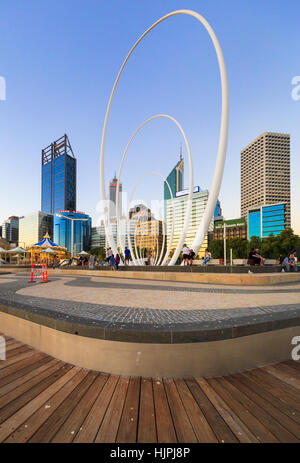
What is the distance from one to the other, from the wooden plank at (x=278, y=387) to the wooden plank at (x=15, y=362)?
3130mm

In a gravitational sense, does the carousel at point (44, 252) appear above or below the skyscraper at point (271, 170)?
below

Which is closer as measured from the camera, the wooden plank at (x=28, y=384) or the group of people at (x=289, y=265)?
the wooden plank at (x=28, y=384)

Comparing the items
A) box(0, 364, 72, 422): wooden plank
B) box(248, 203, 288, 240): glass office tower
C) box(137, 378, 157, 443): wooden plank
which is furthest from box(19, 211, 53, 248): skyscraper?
box(137, 378, 157, 443): wooden plank

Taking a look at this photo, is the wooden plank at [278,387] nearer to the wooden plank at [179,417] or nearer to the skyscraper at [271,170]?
the wooden plank at [179,417]

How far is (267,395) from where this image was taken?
7.61ft

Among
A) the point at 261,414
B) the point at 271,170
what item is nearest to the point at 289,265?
the point at 261,414

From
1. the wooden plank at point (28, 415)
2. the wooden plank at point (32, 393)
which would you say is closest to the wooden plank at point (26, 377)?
the wooden plank at point (32, 393)

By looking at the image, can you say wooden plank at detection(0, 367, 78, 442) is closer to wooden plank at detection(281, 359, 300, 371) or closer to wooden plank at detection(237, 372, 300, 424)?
wooden plank at detection(237, 372, 300, 424)

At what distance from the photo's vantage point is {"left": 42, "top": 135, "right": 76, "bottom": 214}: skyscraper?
130375mm

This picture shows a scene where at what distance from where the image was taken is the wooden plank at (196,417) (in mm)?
1742

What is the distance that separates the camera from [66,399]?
87.7 inches
